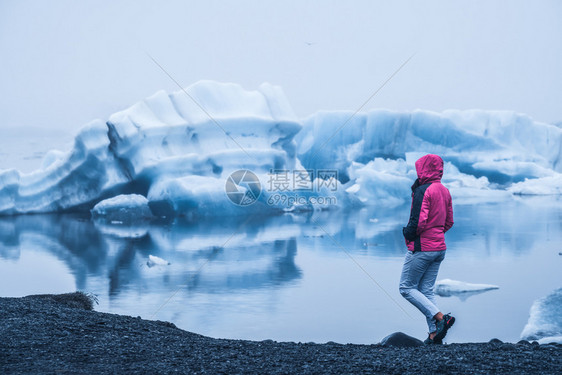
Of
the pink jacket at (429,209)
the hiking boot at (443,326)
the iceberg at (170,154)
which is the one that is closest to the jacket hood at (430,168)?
the pink jacket at (429,209)

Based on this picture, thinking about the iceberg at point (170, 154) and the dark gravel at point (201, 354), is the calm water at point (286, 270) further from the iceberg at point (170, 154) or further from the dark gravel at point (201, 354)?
the dark gravel at point (201, 354)

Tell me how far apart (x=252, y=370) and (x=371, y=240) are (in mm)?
6341

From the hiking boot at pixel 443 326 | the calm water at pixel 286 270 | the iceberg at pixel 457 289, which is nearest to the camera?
the hiking boot at pixel 443 326

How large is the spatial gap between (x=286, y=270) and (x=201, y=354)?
422cm

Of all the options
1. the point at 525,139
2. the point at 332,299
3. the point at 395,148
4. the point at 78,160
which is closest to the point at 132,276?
the point at 332,299

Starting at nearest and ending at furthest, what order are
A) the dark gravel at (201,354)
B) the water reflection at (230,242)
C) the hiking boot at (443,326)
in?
the dark gravel at (201,354) < the hiking boot at (443,326) < the water reflection at (230,242)

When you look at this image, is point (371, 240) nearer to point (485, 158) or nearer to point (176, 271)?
point (176, 271)

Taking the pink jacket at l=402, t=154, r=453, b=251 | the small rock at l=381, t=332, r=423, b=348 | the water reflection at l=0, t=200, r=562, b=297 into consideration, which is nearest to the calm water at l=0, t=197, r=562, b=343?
the water reflection at l=0, t=200, r=562, b=297

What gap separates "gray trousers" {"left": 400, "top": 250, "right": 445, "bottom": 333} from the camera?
2.28 metres

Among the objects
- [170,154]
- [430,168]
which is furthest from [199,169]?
[430,168]

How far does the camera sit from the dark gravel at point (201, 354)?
1759mm

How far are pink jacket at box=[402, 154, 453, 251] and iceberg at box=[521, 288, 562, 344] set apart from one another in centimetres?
114

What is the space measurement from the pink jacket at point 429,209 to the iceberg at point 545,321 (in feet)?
3.75

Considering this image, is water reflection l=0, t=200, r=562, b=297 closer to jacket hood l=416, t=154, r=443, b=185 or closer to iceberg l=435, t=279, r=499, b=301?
iceberg l=435, t=279, r=499, b=301
